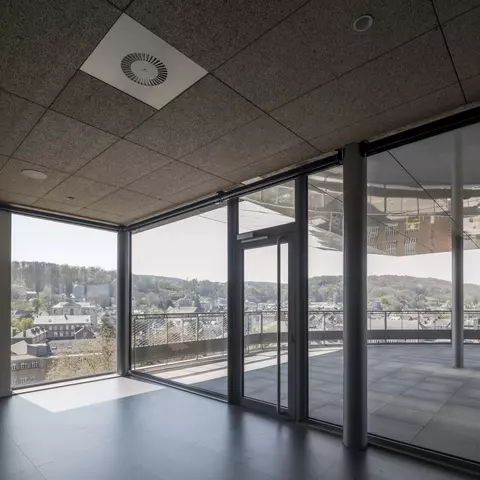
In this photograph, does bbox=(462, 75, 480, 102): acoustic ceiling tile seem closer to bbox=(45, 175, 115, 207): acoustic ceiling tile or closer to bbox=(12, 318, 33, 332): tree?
bbox=(45, 175, 115, 207): acoustic ceiling tile

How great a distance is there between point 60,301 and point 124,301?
118 centimetres

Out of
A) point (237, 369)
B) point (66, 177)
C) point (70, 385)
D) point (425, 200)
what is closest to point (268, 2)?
point (66, 177)

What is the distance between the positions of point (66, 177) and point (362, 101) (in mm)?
3494

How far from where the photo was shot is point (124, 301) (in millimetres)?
7297

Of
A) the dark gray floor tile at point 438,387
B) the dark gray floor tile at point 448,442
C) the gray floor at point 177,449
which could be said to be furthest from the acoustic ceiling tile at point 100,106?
the dark gray floor tile at point 438,387

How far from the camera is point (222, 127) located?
3221 millimetres

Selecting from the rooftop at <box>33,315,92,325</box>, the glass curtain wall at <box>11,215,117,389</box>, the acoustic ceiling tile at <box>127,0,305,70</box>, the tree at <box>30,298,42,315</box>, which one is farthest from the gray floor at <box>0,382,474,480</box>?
the acoustic ceiling tile at <box>127,0,305,70</box>

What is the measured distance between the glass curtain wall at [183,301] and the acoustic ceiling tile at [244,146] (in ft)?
→ 4.90

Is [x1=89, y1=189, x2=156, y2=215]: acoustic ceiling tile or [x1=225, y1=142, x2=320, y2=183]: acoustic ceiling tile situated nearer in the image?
[x1=225, y1=142, x2=320, y2=183]: acoustic ceiling tile

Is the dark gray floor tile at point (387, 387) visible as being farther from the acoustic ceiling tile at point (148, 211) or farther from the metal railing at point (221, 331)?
the acoustic ceiling tile at point (148, 211)

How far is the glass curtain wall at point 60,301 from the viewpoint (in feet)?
19.7

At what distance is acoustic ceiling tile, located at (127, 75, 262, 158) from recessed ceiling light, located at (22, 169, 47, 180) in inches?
63.9

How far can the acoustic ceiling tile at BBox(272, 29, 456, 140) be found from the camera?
226cm

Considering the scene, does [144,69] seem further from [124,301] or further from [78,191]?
[124,301]
